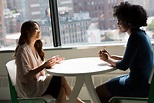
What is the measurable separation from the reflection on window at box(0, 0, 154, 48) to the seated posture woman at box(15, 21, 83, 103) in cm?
107

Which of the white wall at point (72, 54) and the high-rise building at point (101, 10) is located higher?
the high-rise building at point (101, 10)

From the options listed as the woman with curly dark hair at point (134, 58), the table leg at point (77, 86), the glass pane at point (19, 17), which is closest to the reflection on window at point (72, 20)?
the glass pane at point (19, 17)

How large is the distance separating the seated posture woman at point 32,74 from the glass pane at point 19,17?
1116mm

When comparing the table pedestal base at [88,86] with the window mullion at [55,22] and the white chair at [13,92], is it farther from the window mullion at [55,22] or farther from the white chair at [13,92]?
the window mullion at [55,22]

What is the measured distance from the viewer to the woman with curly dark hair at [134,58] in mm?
2234

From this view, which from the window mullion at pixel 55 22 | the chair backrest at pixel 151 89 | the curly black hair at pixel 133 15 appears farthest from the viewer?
the window mullion at pixel 55 22

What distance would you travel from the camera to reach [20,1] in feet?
12.7

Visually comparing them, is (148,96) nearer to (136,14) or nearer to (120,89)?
(120,89)

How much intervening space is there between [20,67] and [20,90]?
0.22 meters

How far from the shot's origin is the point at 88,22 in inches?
146

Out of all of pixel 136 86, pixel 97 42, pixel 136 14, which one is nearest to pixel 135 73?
pixel 136 86

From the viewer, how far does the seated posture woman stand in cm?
253

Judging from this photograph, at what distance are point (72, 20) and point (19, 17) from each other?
2.45ft

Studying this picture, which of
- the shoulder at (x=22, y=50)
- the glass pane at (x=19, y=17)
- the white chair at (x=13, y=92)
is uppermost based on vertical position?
the glass pane at (x=19, y=17)
